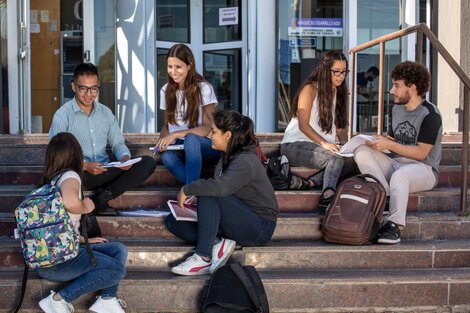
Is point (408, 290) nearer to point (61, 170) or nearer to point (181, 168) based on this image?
point (181, 168)

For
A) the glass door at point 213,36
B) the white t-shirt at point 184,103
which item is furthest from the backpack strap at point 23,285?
the glass door at point 213,36

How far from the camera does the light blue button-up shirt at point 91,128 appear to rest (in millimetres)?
5277

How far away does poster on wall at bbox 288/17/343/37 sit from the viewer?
345 inches

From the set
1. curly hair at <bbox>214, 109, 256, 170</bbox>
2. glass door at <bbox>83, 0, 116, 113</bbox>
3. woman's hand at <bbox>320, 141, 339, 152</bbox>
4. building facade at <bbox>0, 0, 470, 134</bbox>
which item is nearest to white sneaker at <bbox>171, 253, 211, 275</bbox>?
curly hair at <bbox>214, 109, 256, 170</bbox>

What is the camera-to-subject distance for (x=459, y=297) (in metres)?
4.60

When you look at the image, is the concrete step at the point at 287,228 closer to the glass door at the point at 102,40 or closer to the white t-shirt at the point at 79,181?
the white t-shirt at the point at 79,181

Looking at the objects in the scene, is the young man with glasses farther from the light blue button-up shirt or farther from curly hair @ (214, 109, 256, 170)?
curly hair @ (214, 109, 256, 170)

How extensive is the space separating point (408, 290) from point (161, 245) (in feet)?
5.45

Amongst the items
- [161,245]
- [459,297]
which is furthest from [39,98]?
[459,297]

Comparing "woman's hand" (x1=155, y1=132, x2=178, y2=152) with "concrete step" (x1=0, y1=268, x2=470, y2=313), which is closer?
"concrete step" (x1=0, y1=268, x2=470, y2=313)

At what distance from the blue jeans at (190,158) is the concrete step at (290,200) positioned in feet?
0.77

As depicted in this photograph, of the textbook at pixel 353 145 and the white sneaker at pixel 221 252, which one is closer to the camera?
the white sneaker at pixel 221 252

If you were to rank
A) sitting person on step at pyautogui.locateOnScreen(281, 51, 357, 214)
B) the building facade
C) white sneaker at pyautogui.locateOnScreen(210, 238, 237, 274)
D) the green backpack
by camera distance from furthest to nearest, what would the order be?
the building facade, sitting person on step at pyautogui.locateOnScreen(281, 51, 357, 214), white sneaker at pyautogui.locateOnScreen(210, 238, 237, 274), the green backpack

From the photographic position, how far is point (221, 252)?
15.1 feet
